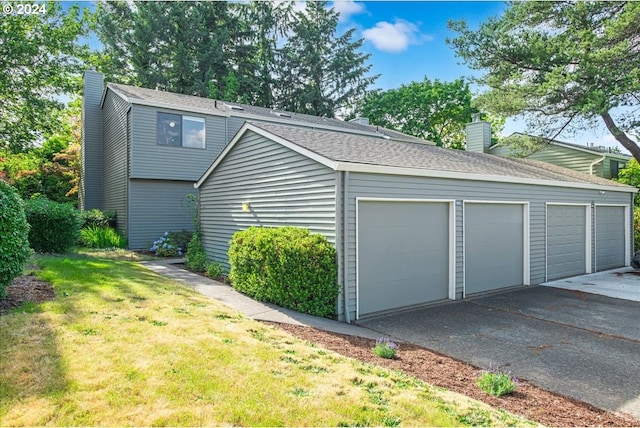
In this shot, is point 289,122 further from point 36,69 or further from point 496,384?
point 496,384

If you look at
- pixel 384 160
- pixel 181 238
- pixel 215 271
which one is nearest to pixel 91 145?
pixel 181 238

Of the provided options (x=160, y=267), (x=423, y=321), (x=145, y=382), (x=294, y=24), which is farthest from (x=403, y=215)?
(x=294, y=24)

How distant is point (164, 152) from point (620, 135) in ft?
56.9

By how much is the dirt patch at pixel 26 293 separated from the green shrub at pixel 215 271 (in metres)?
3.57

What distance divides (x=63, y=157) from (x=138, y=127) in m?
10.5

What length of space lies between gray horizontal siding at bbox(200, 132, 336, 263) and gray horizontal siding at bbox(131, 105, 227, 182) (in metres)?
3.70

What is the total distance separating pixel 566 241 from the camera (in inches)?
438

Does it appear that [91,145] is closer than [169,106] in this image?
No

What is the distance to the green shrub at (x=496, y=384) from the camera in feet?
13.0

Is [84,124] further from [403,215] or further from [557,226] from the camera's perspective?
[557,226]

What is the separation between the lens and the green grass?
3105mm

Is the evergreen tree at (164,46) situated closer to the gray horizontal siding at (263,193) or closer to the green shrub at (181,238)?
the green shrub at (181,238)

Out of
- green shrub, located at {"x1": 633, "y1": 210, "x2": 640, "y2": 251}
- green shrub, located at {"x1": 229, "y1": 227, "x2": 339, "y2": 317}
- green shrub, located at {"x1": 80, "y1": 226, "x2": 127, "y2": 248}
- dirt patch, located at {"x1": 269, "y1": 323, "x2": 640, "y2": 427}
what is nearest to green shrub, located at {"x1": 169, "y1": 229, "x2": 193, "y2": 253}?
green shrub, located at {"x1": 80, "y1": 226, "x2": 127, "y2": 248}

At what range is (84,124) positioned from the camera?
18328mm
